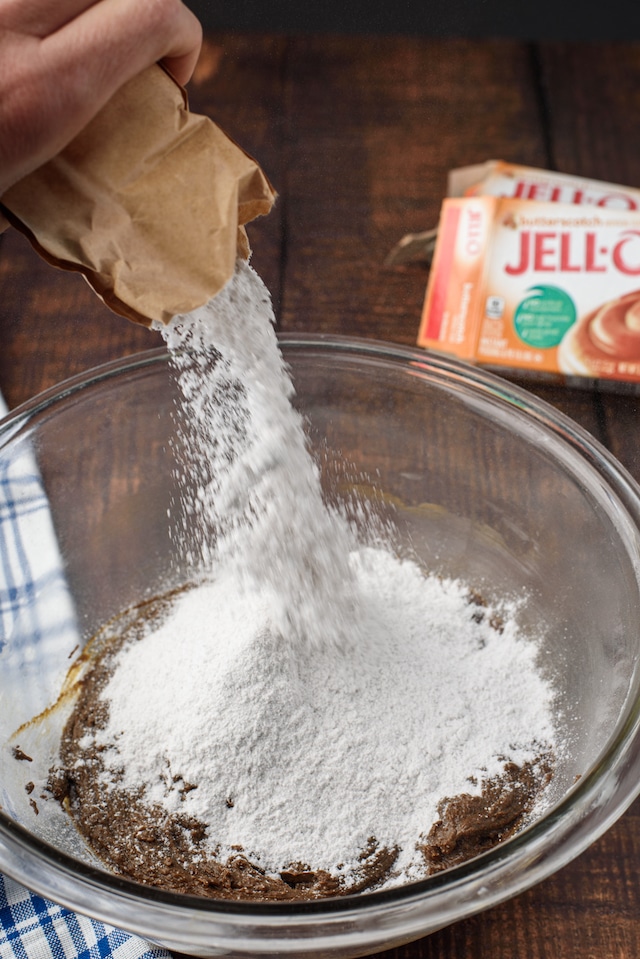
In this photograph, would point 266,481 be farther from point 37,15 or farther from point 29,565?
point 37,15

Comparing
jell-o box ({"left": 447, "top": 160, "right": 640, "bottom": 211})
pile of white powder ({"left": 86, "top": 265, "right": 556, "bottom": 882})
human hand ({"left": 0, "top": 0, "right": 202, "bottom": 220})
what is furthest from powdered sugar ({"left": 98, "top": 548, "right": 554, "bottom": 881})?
jell-o box ({"left": 447, "top": 160, "right": 640, "bottom": 211})

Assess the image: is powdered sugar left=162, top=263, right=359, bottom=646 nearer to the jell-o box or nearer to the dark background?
the jell-o box

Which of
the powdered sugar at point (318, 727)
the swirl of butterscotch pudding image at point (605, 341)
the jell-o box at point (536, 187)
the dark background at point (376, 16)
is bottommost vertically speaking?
the powdered sugar at point (318, 727)

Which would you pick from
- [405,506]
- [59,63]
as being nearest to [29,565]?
[405,506]

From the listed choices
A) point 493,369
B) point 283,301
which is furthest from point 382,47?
point 493,369

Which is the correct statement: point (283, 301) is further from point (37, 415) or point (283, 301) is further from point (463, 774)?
point (463, 774)

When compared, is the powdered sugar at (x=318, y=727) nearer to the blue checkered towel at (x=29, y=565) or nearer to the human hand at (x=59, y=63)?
the blue checkered towel at (x=29, y=565)

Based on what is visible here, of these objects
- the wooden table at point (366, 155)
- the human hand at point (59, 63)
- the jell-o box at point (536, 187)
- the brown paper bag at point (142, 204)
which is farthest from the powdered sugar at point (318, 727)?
Result: the jell-o box at point (536, 187)

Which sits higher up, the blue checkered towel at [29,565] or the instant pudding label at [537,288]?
the instant pudding label at [537,288]
